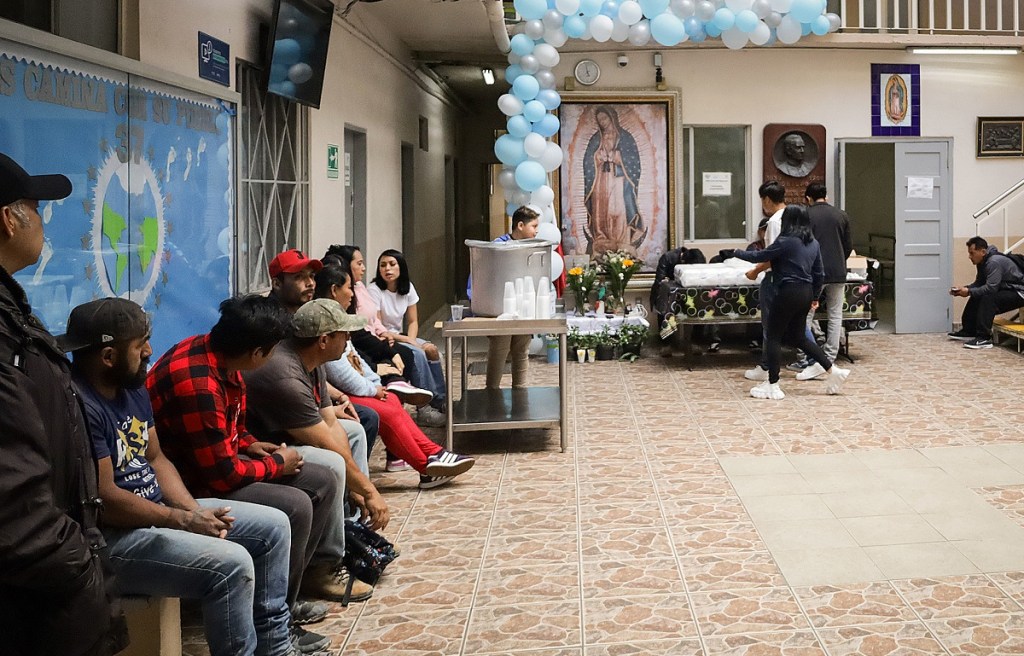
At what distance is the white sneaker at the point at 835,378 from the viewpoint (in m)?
7.91

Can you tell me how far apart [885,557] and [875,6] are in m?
8.11

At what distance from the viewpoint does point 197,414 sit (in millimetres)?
3270

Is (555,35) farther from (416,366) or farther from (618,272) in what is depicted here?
(416,366)

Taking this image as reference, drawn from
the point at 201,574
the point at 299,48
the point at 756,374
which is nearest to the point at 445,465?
the point at 201,574

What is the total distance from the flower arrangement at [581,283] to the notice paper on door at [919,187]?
355 cm

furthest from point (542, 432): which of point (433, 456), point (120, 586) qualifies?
point (120, 586)

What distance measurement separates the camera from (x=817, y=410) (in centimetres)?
741

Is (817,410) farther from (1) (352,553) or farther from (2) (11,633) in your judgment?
(2) (11,633)

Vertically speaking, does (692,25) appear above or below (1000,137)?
above

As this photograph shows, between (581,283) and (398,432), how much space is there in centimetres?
520

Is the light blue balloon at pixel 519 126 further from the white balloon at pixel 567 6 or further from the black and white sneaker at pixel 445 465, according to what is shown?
the black and white sneaker at pixel 445 465

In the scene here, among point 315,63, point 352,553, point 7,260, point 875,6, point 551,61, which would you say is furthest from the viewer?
point 875,6

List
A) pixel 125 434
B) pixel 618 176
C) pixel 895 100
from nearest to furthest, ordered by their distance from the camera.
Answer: pixel 125 434 < pixel 618 176 < pixel 895 100

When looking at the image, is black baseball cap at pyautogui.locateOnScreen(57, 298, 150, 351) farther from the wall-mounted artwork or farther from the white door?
the wall-mounted artwork
